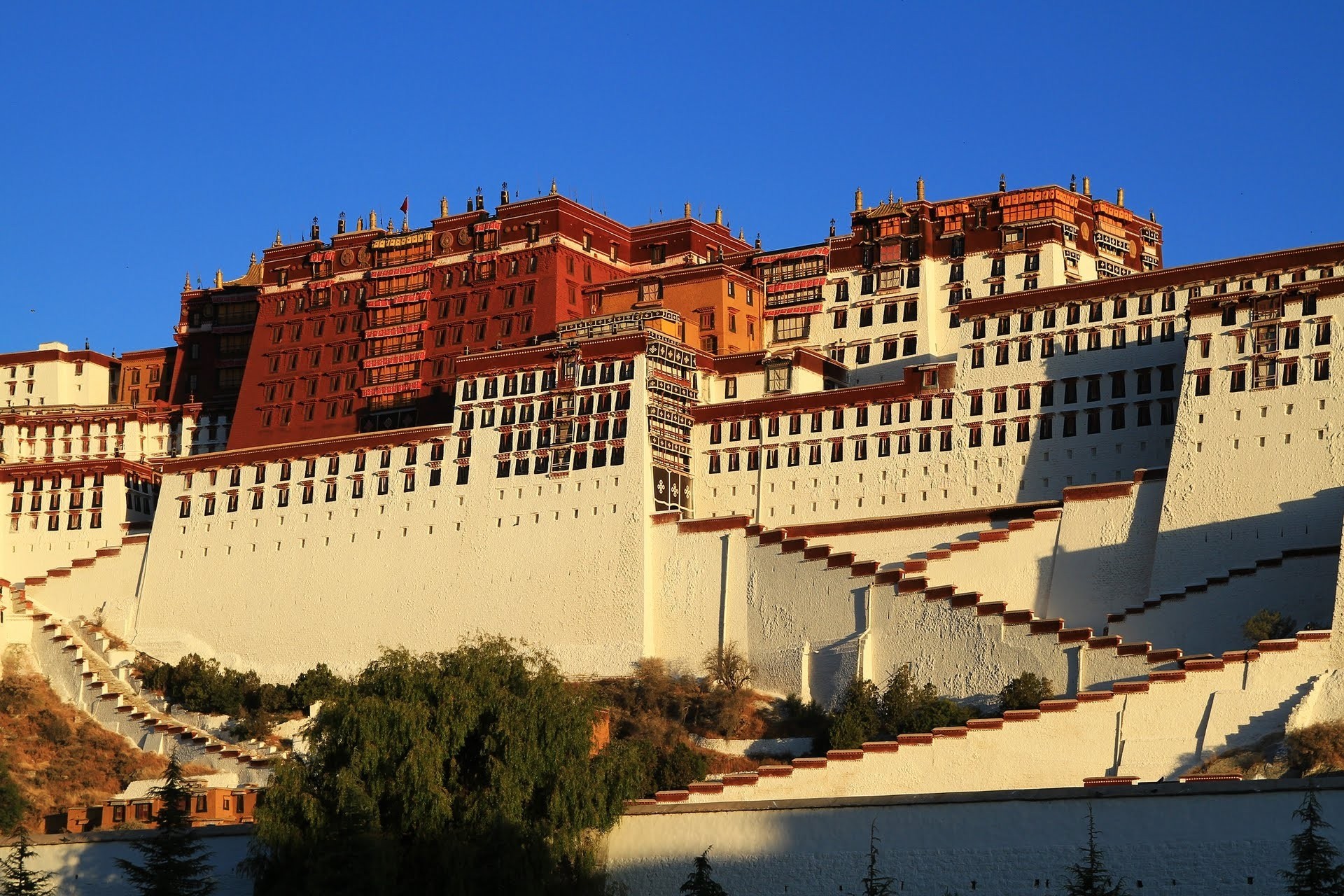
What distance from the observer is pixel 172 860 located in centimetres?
5997

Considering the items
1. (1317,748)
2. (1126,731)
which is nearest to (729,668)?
(1126,731)

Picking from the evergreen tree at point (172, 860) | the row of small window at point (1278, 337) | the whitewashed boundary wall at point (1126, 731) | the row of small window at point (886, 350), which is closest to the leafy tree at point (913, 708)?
the whitewashed boundary wall at point (1126, 731)

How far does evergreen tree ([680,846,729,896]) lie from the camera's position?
5725cm

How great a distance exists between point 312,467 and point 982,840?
54.8 meters

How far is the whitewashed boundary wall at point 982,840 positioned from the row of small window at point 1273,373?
103 feet

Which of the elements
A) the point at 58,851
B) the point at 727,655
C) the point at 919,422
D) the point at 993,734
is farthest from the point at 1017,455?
the point at 58,851

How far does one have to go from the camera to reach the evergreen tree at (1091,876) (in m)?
51.0

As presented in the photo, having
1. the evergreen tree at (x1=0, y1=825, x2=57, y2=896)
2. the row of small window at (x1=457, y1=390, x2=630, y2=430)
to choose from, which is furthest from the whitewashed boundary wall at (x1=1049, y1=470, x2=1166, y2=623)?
the evergreen tree at (x1=0, y1=825, x2=57, y2=896)

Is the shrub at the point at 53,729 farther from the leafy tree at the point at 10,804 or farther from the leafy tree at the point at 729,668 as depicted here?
the leafy tree at the point at 729,668

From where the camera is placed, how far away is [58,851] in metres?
66.5

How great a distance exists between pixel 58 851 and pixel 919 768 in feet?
76.9

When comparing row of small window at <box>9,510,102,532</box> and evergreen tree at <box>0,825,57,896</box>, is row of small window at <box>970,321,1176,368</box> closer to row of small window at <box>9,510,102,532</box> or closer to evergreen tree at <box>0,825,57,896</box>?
row of small window at <box>9,510,102,532</box>

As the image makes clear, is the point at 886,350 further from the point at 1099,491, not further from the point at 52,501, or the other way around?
the point at 52,501

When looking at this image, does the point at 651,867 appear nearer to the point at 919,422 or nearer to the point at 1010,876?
the point at 1010,876
